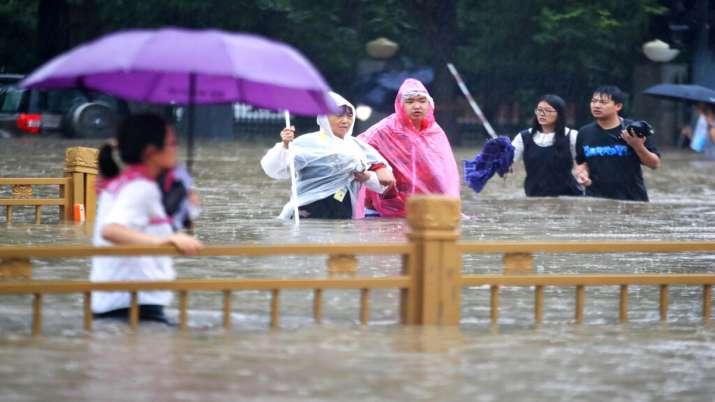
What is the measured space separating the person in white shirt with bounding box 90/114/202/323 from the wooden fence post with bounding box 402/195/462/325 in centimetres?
134

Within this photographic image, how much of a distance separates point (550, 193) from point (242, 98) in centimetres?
1025

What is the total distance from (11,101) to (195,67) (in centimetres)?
3092

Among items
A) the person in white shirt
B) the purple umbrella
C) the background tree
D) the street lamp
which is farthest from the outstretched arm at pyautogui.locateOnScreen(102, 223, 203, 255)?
the street lamp

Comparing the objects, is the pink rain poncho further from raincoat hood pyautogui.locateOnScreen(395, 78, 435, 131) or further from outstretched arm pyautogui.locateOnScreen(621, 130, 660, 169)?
outstretched arm pyautogui.locateOnScreen(621, 130, 660, 169)

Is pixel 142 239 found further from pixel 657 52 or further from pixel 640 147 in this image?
pixel 657 52

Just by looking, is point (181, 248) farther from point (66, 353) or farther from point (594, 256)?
point (594, 256)

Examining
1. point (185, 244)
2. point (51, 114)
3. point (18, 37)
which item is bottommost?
point (185, 244)

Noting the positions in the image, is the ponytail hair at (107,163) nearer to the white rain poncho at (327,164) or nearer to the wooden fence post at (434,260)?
the wooden fence post at (434,260)

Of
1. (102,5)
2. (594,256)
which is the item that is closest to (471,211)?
(594,256)

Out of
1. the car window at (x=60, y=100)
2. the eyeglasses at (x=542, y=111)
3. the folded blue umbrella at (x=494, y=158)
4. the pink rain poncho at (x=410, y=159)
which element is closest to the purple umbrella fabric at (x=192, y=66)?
the pink rain poncho at (x=410, y=159)

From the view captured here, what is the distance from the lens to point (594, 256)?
564 inches

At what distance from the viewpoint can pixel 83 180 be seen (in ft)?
52.9

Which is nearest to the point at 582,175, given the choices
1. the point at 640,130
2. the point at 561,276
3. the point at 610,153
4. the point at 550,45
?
the point at 610,153

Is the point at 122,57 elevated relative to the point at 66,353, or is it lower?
elevated
